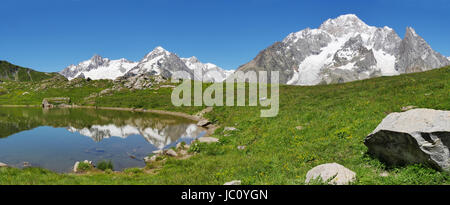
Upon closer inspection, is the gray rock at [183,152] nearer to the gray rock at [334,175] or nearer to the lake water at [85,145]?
the lake water at [85,145]

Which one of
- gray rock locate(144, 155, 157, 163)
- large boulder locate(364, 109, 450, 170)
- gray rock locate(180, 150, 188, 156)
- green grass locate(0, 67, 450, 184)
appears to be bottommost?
gray rock locate(144, 155, 157, 163)

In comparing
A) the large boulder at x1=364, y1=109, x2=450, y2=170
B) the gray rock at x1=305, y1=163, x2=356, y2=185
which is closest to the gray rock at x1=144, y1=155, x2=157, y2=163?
the gray rock at x1=305, y1=163, x2=356, y2=185

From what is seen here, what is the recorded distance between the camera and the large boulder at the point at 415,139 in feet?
29.3

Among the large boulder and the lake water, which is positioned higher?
the large boulder

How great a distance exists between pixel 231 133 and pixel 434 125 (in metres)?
20.9

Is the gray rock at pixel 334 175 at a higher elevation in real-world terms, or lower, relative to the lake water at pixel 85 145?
higher

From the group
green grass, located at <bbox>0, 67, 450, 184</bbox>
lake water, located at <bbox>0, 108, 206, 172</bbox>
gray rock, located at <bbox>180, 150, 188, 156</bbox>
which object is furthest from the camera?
gray rock, located at <bbox>180, 150, 188, 156</bbox>

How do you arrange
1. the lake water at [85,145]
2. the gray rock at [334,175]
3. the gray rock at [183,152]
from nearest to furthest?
1. the gray rock at [334,175]
2. the lake water at [85,145]
3. the gray rock at [183,152]

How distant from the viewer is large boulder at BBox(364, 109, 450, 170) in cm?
895

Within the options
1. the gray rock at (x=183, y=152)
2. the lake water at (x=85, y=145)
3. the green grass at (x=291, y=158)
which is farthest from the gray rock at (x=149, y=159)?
the green grass at (x=291, y=158)

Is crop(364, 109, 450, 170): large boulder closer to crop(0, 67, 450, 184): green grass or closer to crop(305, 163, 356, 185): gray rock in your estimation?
crop(0, 67, 450, 184): green grass

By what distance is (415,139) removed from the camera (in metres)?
9.43
